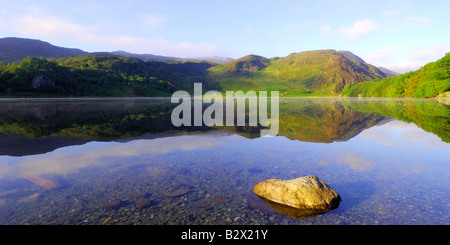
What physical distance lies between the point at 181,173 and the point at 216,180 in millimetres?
2137

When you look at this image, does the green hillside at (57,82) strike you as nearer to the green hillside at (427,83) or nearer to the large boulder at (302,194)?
the large boulder at (302,194)

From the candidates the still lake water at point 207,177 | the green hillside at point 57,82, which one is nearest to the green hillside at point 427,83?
the still lake water at point 207,177

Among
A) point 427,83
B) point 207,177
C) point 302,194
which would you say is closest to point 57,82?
point 207,177

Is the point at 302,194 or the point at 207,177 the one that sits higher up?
the point at 302,194

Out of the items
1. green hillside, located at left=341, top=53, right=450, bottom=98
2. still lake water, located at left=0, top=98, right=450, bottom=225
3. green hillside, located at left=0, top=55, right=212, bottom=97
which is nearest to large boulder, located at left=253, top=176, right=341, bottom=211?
still lake water, located at left=0, top=98, right=450, bottom=225

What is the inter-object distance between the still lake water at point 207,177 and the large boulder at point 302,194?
448 millimetres

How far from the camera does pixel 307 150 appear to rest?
16672 millimetres

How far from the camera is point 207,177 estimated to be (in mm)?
Answer: 11195

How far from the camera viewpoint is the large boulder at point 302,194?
8.35 metres

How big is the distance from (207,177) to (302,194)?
4697 millimetres

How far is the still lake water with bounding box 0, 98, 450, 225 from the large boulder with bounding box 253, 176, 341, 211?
448mm

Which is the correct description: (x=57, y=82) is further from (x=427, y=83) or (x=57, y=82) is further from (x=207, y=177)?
(x=427, y=83)

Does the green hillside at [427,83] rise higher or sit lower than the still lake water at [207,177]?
higher

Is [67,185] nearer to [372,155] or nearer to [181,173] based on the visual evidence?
[181,173]
